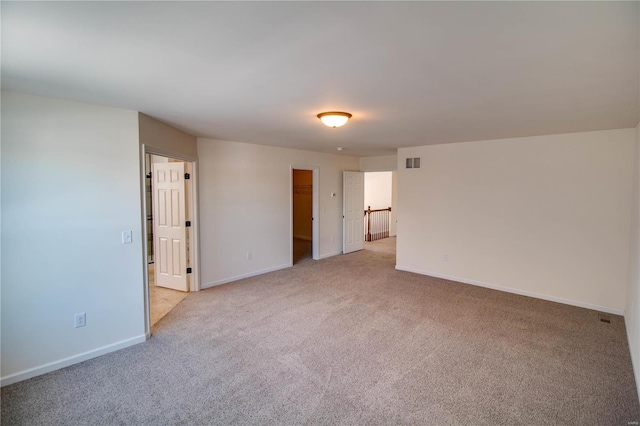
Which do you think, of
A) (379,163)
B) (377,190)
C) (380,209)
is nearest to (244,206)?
(379,163)

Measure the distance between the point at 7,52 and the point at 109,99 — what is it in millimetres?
922

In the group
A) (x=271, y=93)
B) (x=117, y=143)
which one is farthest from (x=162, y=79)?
(x=117, y=143)

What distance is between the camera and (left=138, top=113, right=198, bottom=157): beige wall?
323 cm

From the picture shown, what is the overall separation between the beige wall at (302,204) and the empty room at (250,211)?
3912mm

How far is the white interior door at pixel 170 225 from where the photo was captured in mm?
4633

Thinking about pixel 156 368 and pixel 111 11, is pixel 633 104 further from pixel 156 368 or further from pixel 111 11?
pixel 156 368

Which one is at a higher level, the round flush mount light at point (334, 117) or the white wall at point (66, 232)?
the round flush mount light at point (334, 117)

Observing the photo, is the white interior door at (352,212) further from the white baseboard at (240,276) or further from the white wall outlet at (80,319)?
the white wall outlet at (80,319)

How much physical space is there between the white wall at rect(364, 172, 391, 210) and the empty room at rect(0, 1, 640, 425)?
5300mm

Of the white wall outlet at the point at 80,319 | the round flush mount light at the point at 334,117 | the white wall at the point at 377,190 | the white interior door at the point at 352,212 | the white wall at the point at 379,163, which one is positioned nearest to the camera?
the white wall outlet at the point at 80,319

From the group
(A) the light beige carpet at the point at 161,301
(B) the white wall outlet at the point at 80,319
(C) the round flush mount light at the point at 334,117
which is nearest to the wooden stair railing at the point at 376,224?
(A) the light beige carpet at the point at 161,301

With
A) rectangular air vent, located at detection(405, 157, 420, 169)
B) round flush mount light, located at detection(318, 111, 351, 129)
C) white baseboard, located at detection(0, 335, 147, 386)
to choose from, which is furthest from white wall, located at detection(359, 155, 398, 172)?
white baseboard, located at detection(0, 335, 147, 386)

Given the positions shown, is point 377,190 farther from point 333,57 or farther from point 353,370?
point 333,57

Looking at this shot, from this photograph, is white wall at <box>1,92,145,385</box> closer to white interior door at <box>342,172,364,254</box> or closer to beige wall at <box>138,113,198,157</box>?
beige wall at <box>138,113,198,157</box>
